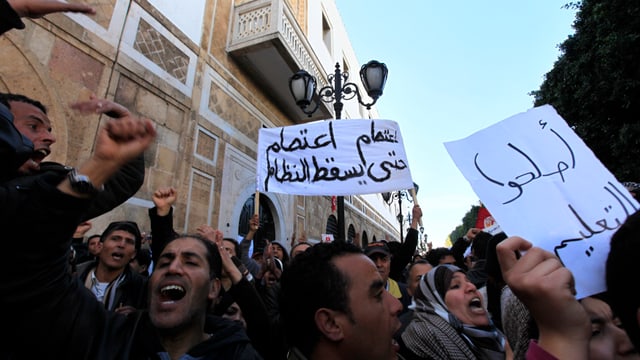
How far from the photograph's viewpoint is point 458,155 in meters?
1.32

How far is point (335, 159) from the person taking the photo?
3.63m

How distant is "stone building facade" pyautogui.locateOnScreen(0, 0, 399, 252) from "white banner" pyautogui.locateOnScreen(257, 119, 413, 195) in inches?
88.7

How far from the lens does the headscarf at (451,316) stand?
1.68 m

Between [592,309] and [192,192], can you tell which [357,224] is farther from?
[592,309]

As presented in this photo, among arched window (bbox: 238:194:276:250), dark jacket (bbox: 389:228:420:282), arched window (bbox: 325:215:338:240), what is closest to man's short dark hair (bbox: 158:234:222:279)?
dark jacket (bbox: 389:228:420:282)

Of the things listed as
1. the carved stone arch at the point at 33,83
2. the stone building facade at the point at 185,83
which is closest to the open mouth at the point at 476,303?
the stone building facade at the point at 185,83

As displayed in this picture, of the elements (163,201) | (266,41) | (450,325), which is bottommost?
(450,325)

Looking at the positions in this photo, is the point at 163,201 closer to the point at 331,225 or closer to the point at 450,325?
the point at 450,325

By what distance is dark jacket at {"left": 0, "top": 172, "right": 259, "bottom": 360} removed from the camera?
781mm

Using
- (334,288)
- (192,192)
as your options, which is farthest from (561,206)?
(192,192)

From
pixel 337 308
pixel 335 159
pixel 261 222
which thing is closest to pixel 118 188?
pixel 337 308

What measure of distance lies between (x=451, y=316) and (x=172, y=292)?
149 centimetres

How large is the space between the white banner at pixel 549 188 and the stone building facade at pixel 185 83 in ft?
14.3

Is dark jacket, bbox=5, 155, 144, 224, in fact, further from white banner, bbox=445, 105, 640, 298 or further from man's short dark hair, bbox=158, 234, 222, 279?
white banner, bbox=445, 105, 640, 298
